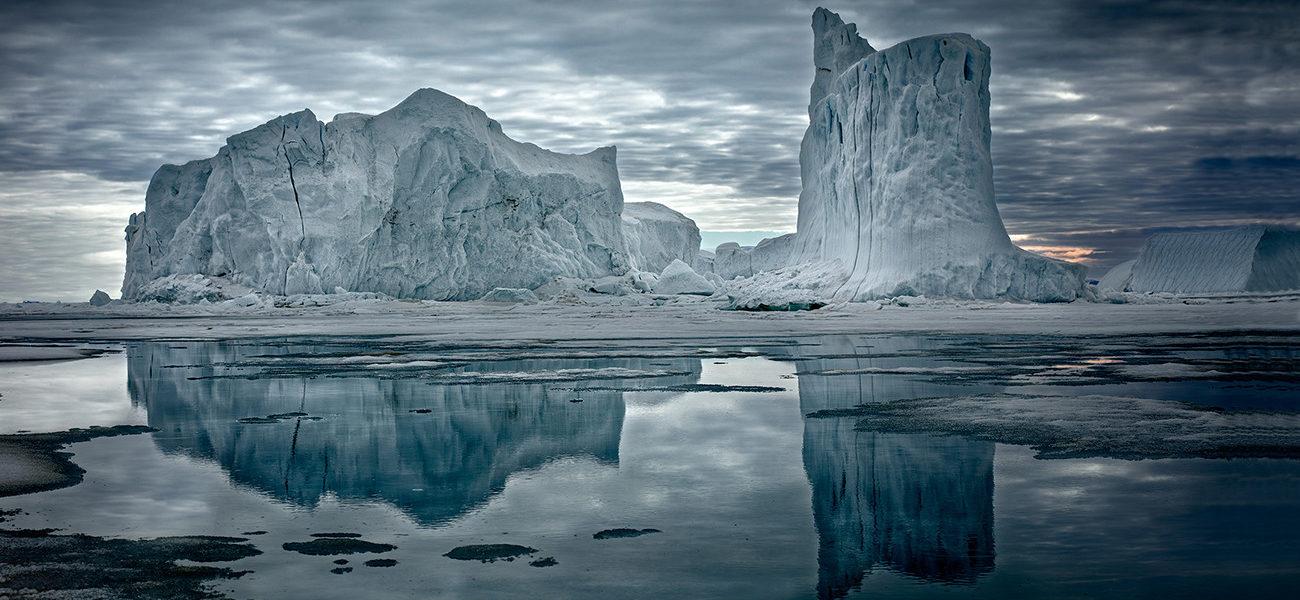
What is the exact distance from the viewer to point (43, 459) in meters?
6.14

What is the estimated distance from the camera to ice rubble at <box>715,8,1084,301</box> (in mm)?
32375

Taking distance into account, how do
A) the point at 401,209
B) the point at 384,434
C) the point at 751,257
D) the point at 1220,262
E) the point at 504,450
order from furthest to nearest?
the point at 751,257, the point at 1220,262, the point at 401,209, the point at 384,434, the point at 504,450

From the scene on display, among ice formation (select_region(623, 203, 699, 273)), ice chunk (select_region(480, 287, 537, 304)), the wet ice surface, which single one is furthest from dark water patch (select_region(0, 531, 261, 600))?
ice formation (select_region(623, 203, 699, 273))

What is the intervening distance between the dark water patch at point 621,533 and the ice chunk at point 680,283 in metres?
41.8

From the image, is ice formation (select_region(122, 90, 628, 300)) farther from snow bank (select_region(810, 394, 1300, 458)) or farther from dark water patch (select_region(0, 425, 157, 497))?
snow bank (select_region(810, 394, 1300, 458))

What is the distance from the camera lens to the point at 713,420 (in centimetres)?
763

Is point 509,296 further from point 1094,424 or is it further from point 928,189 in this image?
point 1094,424

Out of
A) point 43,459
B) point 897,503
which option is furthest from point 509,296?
point 897,503

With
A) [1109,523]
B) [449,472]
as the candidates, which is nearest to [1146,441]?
[1109,523]

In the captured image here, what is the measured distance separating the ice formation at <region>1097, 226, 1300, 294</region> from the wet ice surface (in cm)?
5386

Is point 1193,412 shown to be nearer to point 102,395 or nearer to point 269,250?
point 102,395

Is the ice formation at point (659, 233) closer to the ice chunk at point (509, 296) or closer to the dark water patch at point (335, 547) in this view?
the ice chunk at point (509, 296)

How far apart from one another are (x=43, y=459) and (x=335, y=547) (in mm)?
3201

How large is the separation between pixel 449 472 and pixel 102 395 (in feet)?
20.4
